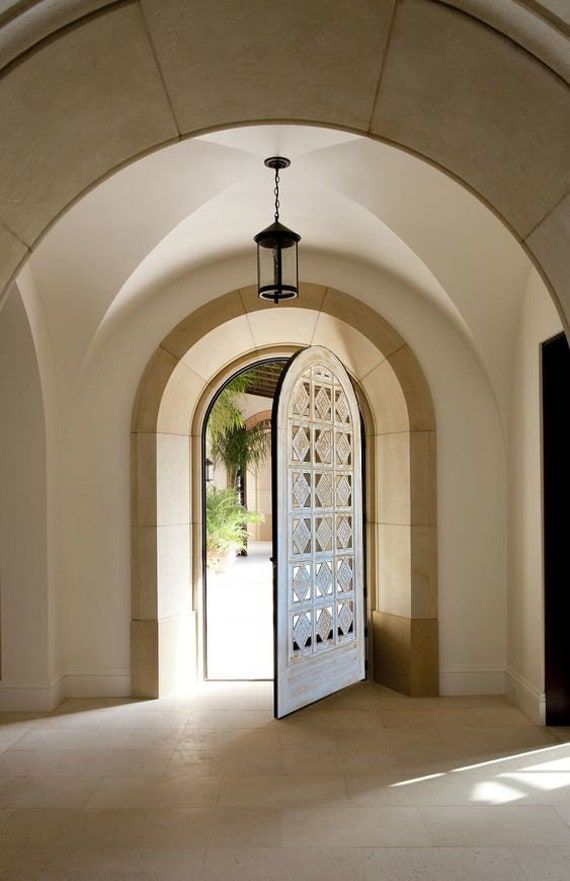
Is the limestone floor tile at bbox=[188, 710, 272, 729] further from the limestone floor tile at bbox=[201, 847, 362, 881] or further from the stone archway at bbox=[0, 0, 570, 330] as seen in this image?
the stone archway at bbox=[0, 0, 570, 330]

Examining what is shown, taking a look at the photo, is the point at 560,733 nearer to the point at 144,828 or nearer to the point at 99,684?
the point at 144,828

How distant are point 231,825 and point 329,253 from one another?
3.82 m

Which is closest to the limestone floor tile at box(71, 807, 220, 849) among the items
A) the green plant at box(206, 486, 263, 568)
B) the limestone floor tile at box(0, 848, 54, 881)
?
the limestone floor tile at box(0, 848, 54, 881)

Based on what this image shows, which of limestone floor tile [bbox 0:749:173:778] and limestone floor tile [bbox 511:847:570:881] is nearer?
limestone floor tile [bbox 511:847:570:881]

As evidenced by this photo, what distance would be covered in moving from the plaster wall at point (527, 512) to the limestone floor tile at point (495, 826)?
4.39ft

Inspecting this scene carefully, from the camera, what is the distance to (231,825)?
134 inches

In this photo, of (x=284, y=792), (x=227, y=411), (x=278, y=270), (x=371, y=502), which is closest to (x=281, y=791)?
(x=284, y=792)

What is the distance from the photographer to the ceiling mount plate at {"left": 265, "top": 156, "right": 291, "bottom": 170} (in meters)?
4.00

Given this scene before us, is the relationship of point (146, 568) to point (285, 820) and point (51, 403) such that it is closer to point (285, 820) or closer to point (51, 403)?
point (51, 403)

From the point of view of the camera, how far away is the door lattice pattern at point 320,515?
17.6 feet

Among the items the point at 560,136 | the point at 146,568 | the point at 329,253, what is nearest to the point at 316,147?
the point at 329,253

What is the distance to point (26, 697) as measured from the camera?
5156 mm

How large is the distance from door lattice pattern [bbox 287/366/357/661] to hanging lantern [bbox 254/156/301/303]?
121cm

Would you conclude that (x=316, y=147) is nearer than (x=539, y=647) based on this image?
Yes
